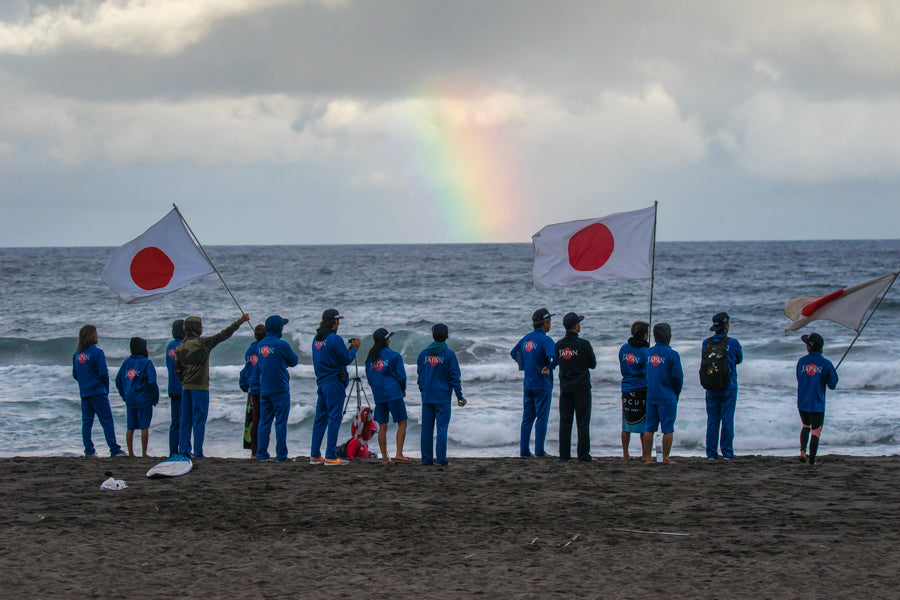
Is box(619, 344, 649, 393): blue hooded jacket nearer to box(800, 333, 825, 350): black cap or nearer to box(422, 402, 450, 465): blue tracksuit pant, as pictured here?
box(800, 333, 825, 350): black cap

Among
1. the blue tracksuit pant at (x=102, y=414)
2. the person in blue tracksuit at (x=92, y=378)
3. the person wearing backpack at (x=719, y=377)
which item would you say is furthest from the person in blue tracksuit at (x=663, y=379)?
the blue tracksuit pant at (x=102, y=414)

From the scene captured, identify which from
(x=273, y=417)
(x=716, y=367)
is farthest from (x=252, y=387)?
(x=716, y=367)

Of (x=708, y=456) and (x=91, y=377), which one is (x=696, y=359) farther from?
(x=91, y=377)

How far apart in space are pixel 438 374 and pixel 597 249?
8.24 ft

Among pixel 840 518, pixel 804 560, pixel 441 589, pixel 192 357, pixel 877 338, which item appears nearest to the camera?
pixel 441 589

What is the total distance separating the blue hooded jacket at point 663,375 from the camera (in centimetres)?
920

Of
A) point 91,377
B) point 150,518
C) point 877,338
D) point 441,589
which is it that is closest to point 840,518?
point 441,589

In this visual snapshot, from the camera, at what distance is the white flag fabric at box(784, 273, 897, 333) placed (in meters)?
9.05

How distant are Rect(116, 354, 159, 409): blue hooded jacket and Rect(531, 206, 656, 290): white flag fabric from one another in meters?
4.93

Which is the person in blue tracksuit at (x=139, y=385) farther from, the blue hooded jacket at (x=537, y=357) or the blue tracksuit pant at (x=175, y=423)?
the blue hooded jacket at (x=537, y=357)

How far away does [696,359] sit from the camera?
22594mm

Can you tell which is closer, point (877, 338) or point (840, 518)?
point (840, 518)

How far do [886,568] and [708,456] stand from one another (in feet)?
14.6

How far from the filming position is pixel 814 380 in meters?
9.16
